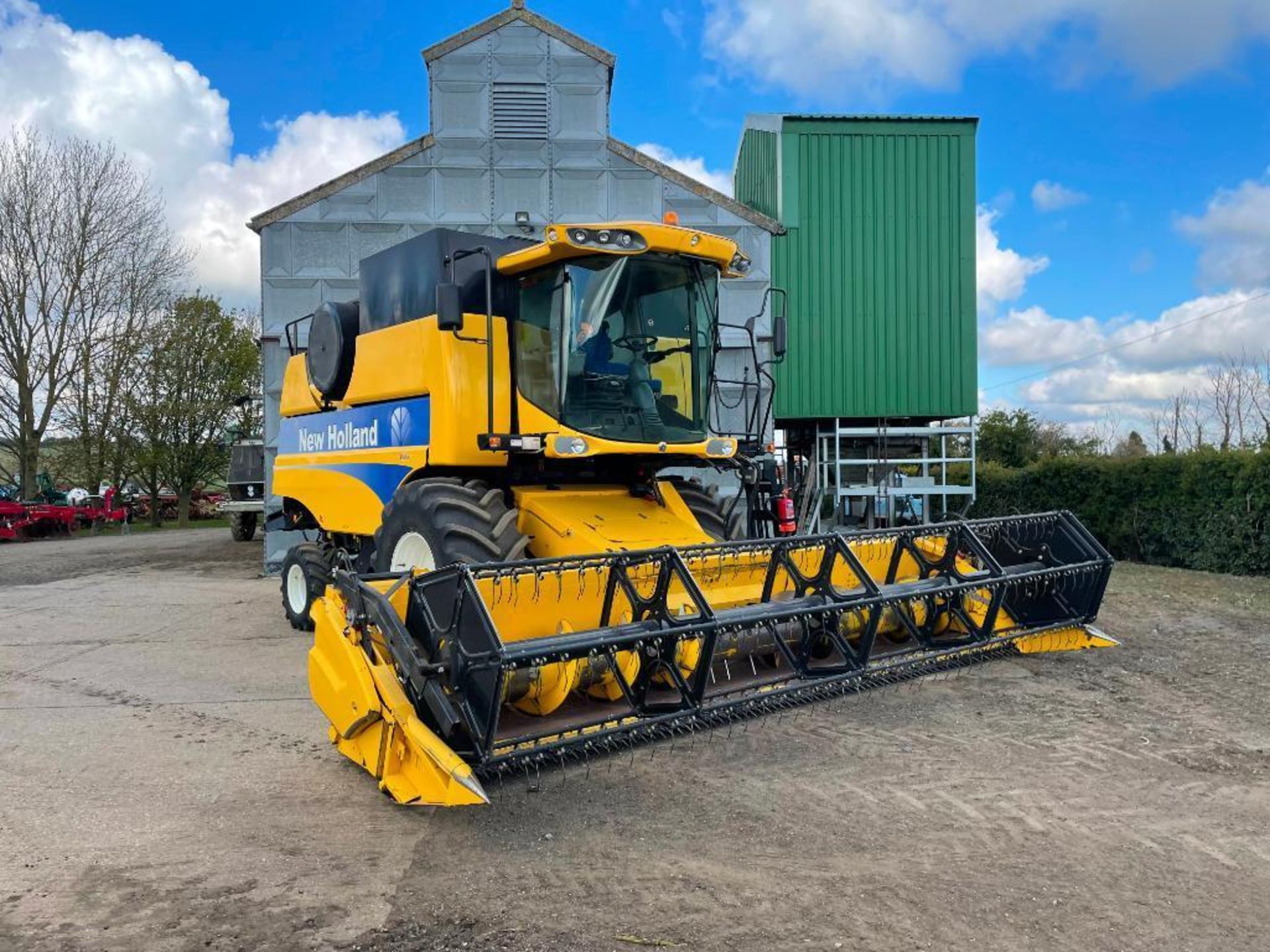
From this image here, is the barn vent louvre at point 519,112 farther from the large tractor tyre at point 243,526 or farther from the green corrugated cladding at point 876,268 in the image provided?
the large tractor tyre at point 243,526

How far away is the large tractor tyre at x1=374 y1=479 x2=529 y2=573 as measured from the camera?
17.3ft

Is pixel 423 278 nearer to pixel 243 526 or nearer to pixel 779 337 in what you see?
pixel 779 337

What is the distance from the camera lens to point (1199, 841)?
12.0 ft

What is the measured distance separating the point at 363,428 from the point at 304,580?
2171 millimetres

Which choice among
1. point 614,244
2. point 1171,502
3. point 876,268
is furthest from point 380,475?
point 1171,502

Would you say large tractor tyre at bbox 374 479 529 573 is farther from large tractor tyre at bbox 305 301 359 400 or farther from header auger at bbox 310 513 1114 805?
large tractor tyre at bbox 305 301 359 400

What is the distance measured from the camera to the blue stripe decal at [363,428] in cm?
653

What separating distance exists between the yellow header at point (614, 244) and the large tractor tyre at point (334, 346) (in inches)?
87.0

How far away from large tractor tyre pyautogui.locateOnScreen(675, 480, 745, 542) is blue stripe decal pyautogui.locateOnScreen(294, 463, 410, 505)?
2061 mm

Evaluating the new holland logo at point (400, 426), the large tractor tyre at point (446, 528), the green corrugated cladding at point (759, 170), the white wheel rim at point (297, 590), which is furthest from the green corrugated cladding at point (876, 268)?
the large tractor tyre at point (446, 528)

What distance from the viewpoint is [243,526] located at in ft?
72.8

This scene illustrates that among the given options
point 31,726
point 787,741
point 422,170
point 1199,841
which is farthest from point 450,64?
point 1199,841

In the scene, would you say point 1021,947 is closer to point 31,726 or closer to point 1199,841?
point 1199,841

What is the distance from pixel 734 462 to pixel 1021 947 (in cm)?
423
